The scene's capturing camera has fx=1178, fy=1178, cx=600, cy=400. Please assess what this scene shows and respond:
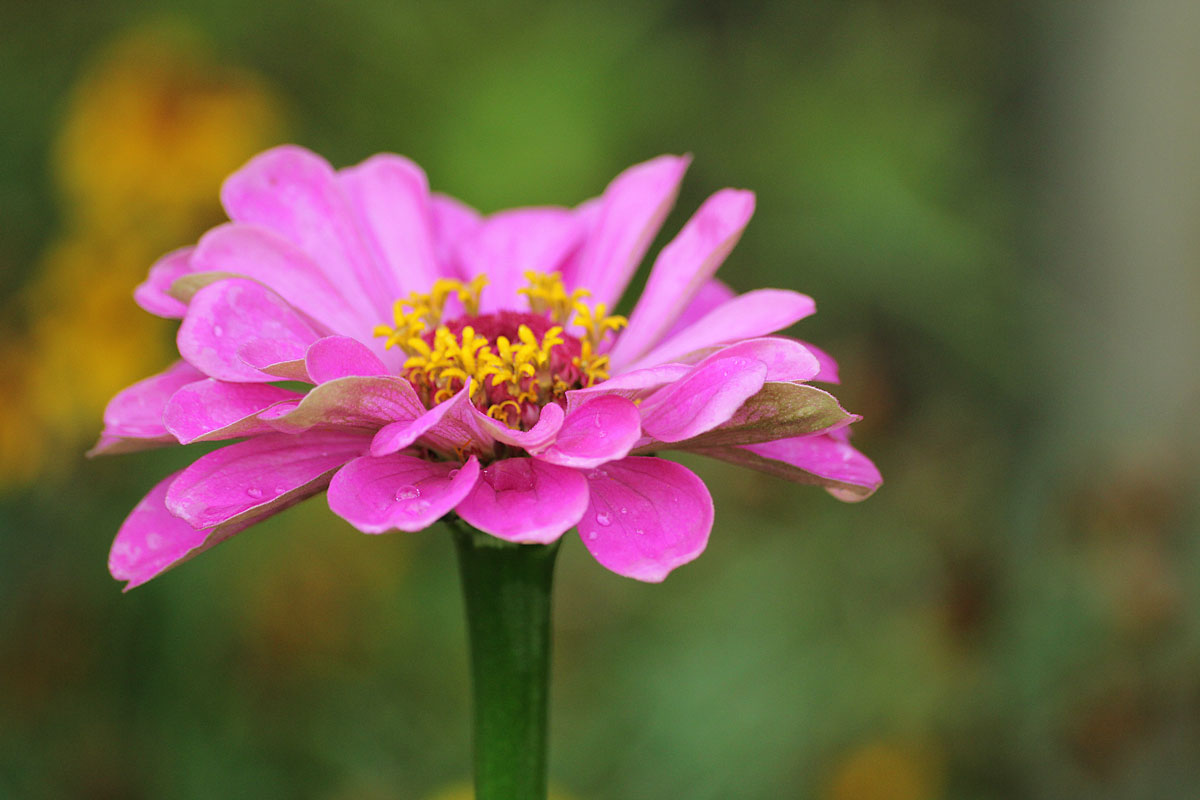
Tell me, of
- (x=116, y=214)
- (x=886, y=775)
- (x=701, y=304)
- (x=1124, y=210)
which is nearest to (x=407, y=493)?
(x=701, y=304)

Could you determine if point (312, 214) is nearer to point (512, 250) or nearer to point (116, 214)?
point (512, 250)

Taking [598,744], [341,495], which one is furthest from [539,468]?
[598,744]

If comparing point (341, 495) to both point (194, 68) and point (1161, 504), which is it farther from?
point (194, 68)

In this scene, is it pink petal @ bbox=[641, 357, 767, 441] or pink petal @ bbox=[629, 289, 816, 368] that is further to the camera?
pink petal @ bbox=[629, 289, 816, 368]

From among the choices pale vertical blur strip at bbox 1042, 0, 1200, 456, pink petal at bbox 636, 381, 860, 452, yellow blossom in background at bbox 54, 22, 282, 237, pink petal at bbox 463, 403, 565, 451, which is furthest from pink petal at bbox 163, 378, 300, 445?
pale vertical blur strip at bbox 1042, 0, 1200, 456

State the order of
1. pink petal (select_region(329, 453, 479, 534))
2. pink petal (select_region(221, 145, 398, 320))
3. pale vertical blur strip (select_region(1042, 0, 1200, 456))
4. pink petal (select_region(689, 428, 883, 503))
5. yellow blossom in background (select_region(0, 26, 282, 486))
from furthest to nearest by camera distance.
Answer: pale vertical blur strip (select_region(1042, 0, 1200, 456)), yellow blossom in background (select_region(0, 26, 282, 486)), pink petal (select_region(221, 145, 398, 320)), pink petal (select_region(689, 428, 883, 503)), pink petal (select_region(329, 453, 479, 534))

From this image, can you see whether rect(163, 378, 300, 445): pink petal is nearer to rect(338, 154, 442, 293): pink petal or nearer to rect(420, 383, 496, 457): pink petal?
rect(420, 383, 496, 457): pink petal
